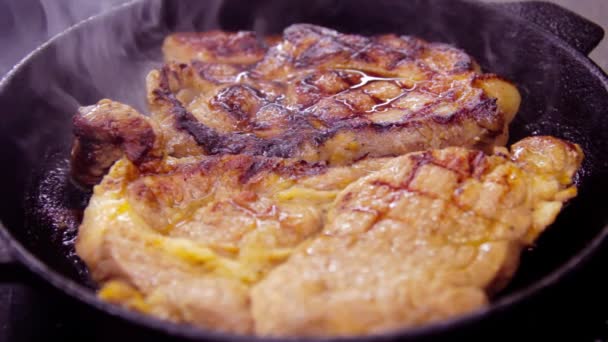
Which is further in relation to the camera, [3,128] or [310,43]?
[310,43]

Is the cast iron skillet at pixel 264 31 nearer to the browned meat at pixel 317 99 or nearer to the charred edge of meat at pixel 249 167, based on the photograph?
the browned meat at pixel 317 99

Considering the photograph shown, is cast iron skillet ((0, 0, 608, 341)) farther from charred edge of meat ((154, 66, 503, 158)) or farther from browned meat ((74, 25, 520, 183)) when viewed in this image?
charred edge of meat ((154, 66, 503, 158))

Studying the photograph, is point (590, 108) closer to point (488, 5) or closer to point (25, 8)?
point (488, 5)

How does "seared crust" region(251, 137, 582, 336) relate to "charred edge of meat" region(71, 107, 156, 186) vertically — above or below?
above

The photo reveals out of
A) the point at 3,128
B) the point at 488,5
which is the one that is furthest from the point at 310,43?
the point at 3,128

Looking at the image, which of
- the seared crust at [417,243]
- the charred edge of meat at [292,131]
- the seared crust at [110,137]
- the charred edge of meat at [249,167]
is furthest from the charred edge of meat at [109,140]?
the seared crust at [417,243]

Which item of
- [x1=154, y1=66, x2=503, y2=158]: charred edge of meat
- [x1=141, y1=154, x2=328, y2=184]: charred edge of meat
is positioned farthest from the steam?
[x1=141, y1=154, x2=328, y2=184]: charred edge of meat

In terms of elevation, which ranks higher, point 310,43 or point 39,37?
point 310,43
